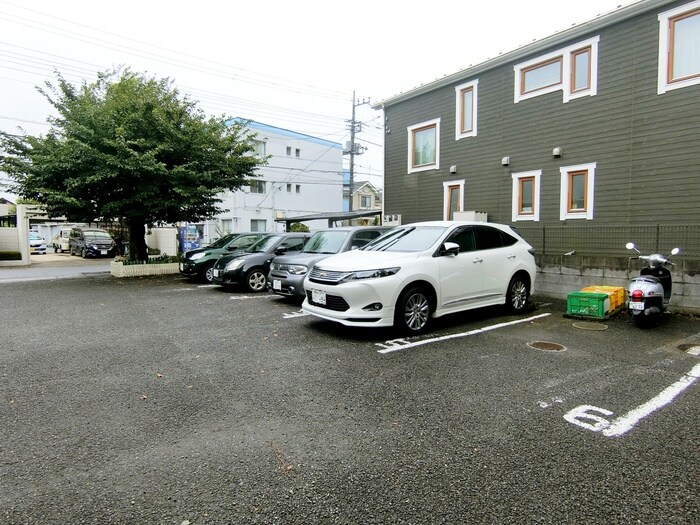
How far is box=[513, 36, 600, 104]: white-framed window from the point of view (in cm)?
993

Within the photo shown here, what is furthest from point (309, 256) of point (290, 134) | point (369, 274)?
point (290, 134)

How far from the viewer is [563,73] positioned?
34.3ft

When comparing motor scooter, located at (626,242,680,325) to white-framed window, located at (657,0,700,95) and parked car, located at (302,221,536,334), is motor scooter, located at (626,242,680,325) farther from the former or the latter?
white-framed window, located at (657,0,700,95)

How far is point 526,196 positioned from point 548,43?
374cm

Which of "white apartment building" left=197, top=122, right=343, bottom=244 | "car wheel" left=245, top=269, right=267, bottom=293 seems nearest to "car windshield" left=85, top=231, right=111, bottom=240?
"white apartment building" left=197, top=122, right=343, bottom=244

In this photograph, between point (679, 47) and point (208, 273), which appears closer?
point (679, 47)

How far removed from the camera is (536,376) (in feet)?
14.6

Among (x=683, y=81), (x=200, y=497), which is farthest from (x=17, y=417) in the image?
(x=683, y=81)

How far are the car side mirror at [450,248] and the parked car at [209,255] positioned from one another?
7006 mm

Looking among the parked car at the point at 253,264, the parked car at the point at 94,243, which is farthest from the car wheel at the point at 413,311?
the parked car at the point at 94,243

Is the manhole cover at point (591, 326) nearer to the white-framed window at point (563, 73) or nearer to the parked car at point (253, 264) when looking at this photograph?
the white-framed window at point (563, 73)

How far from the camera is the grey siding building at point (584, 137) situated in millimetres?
8648

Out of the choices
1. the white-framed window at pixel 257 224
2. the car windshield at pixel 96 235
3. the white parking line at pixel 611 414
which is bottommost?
the white parking line at pixel 611 414

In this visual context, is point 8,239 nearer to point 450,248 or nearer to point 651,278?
point 450,248
